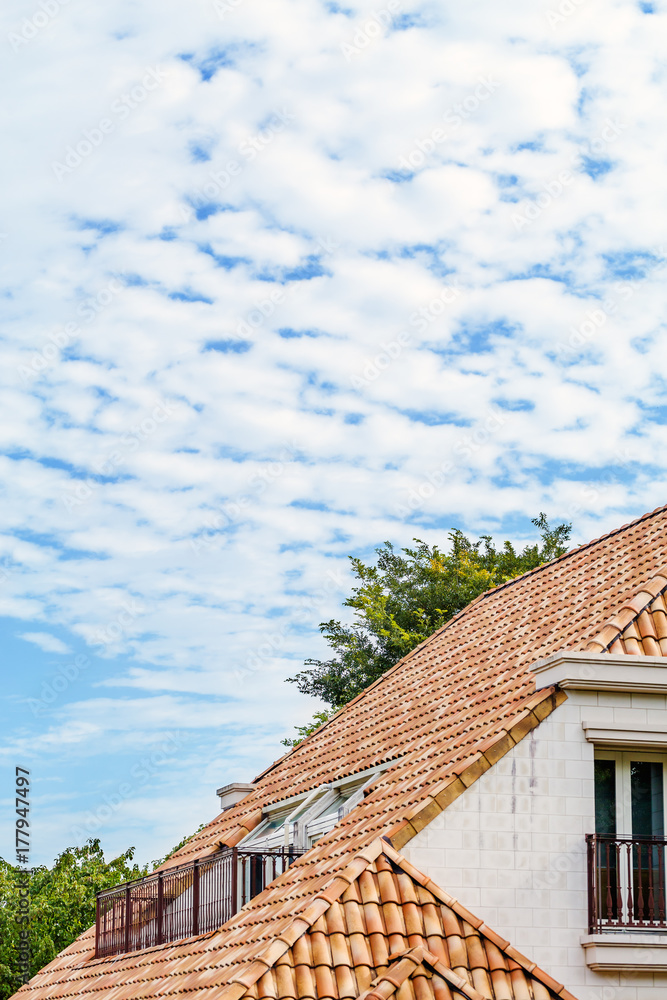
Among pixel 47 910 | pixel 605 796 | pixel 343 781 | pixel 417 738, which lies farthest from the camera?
pixel 47 910

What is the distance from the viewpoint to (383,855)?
49.3ft

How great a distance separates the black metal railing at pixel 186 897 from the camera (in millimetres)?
18156

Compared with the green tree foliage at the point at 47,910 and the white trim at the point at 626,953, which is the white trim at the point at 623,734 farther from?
the green tree foliage at the point at 47,910

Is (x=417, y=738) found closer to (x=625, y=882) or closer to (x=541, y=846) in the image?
(x=541, y=846)

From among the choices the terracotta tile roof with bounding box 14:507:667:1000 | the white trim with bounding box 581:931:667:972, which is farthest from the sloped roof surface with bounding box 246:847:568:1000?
the white trim with bounding box 581:931:667:972

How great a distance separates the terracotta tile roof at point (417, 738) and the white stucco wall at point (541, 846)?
26 cm

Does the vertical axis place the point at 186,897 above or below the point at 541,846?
below

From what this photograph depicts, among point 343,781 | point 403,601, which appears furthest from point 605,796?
point 403,601

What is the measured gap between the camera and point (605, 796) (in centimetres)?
1606

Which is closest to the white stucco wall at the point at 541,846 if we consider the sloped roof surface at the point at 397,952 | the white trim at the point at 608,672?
the white trim at the point at 608,672

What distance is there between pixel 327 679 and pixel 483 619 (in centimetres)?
1828

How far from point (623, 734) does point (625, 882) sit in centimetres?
173

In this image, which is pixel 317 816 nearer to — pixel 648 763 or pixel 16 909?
pixel 648 763

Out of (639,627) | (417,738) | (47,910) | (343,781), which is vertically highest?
(639,627)
